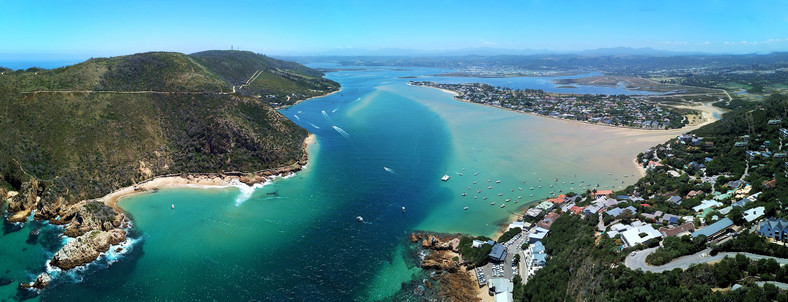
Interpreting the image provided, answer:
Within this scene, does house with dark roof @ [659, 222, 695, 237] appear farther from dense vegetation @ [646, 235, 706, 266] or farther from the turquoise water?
the turquoise water

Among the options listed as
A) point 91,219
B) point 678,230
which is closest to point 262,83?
point 91,219

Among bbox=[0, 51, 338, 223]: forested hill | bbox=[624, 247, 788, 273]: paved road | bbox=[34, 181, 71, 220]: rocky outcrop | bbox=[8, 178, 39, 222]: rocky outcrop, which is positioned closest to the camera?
bbox=[624, 247, 788, 273]: paved road

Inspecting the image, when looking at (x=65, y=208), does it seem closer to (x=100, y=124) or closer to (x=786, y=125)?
(x=100, y=124)

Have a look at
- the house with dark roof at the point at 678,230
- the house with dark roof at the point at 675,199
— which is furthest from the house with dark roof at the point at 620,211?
the house with dark roof at the point at 678,230

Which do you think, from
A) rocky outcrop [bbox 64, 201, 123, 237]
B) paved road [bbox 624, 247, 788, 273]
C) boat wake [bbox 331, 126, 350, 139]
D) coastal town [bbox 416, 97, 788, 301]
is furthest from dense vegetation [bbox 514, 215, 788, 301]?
boat wake [bbox 331, 126, 350, 139]

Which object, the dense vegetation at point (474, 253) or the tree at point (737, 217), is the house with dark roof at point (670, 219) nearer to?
the tree at point (737, 217)

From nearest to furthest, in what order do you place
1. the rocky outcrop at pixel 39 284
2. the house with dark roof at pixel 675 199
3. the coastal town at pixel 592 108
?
the rocky outcrop at pixel 39 284 → the house with dark roof at pixel 675 199 → the coastal town at pixel 592 108
